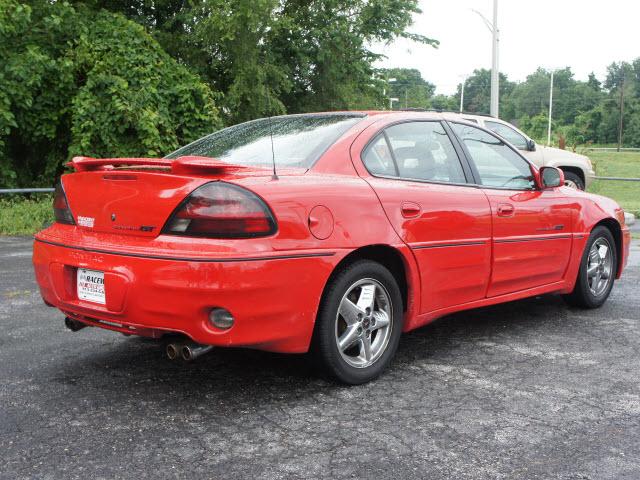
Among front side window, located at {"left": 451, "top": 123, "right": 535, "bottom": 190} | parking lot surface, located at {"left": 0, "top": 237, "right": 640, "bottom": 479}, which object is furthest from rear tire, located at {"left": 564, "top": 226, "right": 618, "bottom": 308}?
front side window, located at {"left": 451, "top": 123, "right": 535, "bottom": 190}

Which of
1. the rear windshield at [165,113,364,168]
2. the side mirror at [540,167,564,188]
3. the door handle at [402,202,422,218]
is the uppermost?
the rear windshield at [165,113,364,168]

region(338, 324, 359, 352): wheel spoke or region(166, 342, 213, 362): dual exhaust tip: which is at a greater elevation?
region(166, 342, 213, 362): dual exhaust tip

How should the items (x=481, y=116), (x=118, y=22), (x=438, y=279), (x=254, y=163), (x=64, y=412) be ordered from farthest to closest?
(x=118, y=22), (x=481, y=116), (x=438, y=279), (x=254, y=163), (x=64, y=412)

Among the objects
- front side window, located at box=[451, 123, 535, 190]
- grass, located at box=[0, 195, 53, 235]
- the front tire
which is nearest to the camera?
the front tire

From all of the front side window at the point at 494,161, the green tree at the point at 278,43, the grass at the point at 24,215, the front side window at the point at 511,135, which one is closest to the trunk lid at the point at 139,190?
the front side window at the point at 494,161

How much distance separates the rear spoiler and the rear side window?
89 centimetres

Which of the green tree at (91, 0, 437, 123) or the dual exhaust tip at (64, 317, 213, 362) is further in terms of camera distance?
the green tree at (91, 0, 437, 123)

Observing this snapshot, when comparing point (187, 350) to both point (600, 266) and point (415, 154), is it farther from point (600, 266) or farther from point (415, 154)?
point (600, 266)

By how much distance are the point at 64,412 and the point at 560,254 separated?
3542mm

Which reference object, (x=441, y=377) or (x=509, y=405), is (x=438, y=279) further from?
(x=509, y=405)

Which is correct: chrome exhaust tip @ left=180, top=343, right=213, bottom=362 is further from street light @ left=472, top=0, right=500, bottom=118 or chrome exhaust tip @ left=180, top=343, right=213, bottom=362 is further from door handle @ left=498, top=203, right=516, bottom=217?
street light @ left=472, top=0, right=500, bottom=118

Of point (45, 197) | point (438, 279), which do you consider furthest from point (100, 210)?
point (45, 197)

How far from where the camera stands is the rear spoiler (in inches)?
137

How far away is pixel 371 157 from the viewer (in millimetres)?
4164
